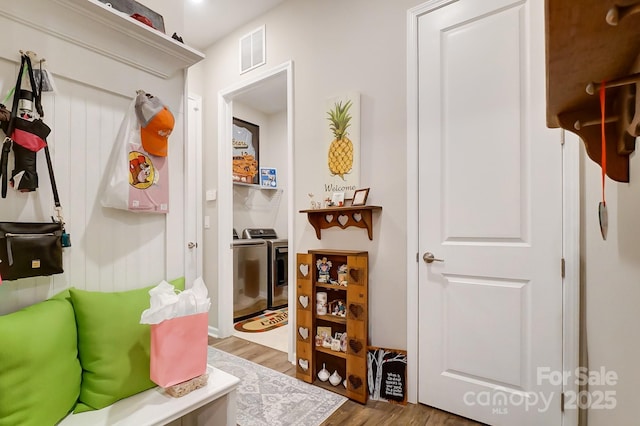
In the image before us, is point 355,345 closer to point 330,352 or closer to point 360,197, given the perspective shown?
point 330,352

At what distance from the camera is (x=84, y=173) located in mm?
1344

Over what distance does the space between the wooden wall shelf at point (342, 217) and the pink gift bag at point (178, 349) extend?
1.24 m

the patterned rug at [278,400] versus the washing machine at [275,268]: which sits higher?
the washing machine at [275,268]

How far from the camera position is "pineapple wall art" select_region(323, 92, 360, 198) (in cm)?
234

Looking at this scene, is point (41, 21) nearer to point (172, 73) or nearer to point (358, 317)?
point (172, 73)

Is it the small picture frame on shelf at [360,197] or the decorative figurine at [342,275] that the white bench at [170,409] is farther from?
the small picture frame on shelf at [360,197]

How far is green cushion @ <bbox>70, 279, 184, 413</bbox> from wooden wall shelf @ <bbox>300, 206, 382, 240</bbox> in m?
1.37

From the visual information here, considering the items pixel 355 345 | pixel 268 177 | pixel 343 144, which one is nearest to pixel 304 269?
pixel 355 345

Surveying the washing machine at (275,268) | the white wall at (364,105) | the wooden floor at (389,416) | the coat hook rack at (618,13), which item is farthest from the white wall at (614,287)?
the washing machine at (275,268)

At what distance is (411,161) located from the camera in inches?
81.9

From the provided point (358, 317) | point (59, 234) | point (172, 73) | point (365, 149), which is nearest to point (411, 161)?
point (365, 149)

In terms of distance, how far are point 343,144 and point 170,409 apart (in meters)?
1.90

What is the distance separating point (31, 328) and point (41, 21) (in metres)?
1.12

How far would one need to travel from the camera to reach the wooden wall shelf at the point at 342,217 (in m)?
2.24
